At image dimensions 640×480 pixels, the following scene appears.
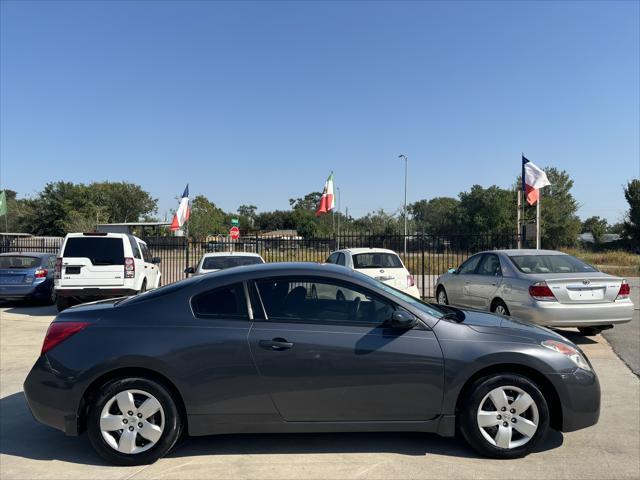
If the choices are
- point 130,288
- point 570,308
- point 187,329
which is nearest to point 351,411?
point 187,329

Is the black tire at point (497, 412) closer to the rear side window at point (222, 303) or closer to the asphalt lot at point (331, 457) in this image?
the asphalt lot at point (331, 457)

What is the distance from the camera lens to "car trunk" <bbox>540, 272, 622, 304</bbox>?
7.70 m

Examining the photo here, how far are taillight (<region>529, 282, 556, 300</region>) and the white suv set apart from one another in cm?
854

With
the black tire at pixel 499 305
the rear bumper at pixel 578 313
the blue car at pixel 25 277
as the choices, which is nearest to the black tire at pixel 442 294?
the black tire at pixel 499 305

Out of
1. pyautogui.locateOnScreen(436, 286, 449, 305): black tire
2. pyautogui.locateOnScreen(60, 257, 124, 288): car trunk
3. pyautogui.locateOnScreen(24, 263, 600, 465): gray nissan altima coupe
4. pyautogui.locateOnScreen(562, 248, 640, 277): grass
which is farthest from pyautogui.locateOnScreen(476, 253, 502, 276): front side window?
pyautogui.locateOnScreen(562, 248, 640, 277): grass

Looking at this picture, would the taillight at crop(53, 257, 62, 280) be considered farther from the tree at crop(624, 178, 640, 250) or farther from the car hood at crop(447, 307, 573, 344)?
the tree at crop(624, 178, 640, 250)

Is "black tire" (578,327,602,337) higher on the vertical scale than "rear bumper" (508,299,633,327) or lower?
lower

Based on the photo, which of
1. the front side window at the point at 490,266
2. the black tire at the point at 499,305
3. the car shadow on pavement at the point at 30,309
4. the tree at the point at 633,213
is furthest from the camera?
the tree at the point at 633,213

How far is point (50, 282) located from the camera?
13680 millimetres

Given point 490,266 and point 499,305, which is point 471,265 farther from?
point 499,305

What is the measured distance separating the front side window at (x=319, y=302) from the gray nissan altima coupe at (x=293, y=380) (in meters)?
0.03

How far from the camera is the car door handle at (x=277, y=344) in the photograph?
3875 millimetres

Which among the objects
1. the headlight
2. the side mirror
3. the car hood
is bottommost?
the headlight

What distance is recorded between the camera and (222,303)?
13.5 feet
